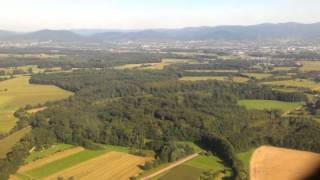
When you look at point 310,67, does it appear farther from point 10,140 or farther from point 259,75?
point 10,140

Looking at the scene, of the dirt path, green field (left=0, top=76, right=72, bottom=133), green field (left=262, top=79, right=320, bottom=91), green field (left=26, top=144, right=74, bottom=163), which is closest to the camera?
the dirt path

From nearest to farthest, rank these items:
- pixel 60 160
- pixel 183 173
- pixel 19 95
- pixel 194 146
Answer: pixel 183 173 → pixel 60 160 → pixel 194 146 → pixel 19 95

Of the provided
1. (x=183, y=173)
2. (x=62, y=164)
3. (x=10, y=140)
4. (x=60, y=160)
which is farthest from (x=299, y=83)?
(x=62, y=164)

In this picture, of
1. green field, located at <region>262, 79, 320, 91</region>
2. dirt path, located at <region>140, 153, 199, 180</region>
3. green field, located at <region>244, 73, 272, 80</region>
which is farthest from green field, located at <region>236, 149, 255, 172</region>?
green field, located at <region>244, 73, 272, 80</region>

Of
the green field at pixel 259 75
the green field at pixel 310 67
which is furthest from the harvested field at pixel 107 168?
the green field at pixel 310 67

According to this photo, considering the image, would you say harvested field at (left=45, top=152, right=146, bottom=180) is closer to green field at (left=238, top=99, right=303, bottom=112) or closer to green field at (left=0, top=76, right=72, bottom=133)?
green field at (left=0, top=76, right=72, bottom=133)

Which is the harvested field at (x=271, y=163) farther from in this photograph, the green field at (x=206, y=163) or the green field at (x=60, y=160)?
the green field at (x=60, y=160)

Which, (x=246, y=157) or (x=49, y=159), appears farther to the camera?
(x=49, y=159)
